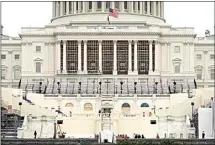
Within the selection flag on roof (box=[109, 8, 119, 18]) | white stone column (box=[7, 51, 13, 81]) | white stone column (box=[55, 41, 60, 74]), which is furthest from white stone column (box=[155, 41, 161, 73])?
white stone column (box=[7, 51, 13, 81])

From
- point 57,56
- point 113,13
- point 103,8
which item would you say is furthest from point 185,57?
point 57,56

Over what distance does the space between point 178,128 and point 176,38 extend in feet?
127

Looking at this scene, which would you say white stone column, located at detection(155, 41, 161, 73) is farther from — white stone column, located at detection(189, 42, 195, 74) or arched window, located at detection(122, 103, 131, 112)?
arched window, located at detection(122, 103, 131, 112)

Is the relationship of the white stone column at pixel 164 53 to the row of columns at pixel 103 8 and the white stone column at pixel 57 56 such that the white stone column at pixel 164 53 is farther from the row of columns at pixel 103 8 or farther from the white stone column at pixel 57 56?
the white stone column at pixel 57 56

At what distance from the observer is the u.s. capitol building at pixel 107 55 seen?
336 feet

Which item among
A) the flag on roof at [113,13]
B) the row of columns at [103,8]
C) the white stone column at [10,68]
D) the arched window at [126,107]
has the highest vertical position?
the row of columns at [103,8]

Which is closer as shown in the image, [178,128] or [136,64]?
[178,128]

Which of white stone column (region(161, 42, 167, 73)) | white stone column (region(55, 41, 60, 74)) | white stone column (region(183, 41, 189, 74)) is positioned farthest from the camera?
white stone column (region(183, 41, 189, 74))

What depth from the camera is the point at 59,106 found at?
297 ft

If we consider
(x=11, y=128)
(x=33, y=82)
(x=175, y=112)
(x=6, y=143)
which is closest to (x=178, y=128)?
(x=175, y=112)

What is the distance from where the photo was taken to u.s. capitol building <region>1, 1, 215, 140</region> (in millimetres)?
102438

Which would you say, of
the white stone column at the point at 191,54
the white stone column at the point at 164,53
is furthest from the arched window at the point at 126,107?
the white stone column at the point at 191,54

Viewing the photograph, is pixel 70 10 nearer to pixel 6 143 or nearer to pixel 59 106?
pixel 59 106

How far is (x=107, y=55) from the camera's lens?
107625 millimetres
